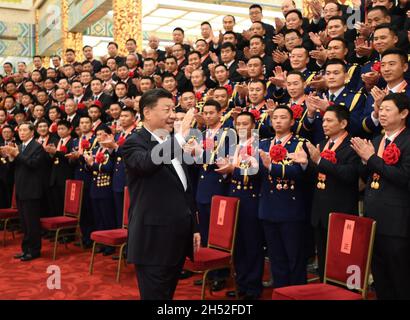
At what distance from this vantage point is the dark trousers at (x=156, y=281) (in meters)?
2.18

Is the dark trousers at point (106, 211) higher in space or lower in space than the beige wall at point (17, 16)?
lower

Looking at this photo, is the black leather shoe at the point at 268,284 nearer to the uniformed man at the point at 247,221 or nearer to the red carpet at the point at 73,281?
the red carpet at the point at 73,281

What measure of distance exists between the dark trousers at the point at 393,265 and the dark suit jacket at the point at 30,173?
143 inches

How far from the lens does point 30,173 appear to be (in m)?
5.16

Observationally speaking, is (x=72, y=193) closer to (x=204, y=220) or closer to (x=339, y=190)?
(x=204, y=220)

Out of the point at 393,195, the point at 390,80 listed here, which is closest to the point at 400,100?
the point at 390,80

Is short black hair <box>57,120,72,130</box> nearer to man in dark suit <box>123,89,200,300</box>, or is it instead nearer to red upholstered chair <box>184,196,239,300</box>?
red upholstered chair <box>184,196,239,300</box>

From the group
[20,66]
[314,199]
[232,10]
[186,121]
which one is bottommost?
[314,199]

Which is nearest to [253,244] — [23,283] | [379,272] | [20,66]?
[379,272]

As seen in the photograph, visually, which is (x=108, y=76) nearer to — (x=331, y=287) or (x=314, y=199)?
(x=314, y=199)

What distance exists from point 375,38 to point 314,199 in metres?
1.31

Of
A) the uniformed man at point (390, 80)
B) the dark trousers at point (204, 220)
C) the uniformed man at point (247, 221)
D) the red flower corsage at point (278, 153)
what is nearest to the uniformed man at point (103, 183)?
the dark trousers at point (204, 220)

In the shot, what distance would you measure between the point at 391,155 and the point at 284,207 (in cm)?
85

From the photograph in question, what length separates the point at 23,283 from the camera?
4133 millimetres
